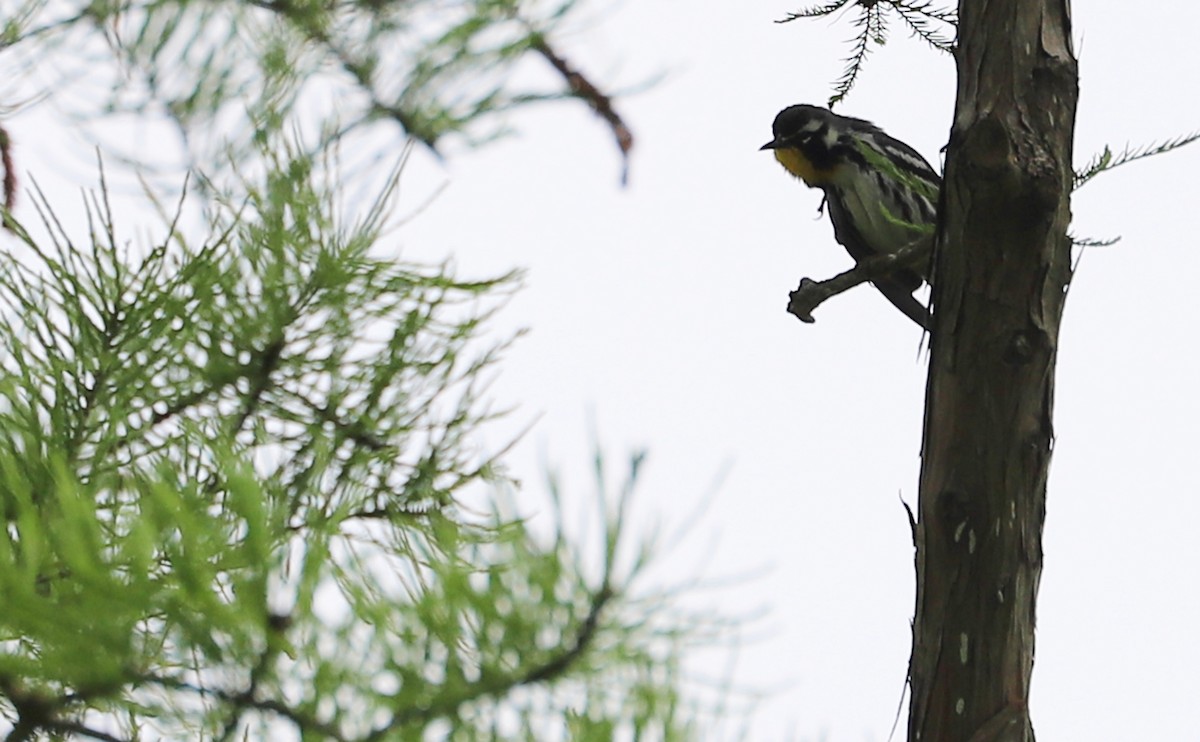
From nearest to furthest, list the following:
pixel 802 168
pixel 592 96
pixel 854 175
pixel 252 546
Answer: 1. pixel 252 546
2. pixel 592 96
3. pixel 854 175
4. pixel 802 168

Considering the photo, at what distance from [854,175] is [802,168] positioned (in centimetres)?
14

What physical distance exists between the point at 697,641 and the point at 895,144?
1686 mm

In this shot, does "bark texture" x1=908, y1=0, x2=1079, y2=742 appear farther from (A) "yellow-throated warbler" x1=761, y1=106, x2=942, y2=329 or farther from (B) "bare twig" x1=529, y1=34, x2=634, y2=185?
(A) "yellow-throated warbler" x1=761, y1=106, x2=942, y2=329

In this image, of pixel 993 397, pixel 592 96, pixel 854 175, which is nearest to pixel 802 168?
pixel 854 175

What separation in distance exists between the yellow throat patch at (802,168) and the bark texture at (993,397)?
51.2 inches

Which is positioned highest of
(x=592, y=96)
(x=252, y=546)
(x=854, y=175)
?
(x=854, y=175)

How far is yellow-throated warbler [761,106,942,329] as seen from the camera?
2293 millimetres

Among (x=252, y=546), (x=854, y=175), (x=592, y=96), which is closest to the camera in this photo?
(x=252, y=546)

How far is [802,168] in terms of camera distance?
2.48 metres

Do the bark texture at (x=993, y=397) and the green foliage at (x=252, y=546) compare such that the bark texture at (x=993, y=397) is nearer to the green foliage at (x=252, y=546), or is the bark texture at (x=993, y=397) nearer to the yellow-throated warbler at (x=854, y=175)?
the green foliage at (x=252, y=546)

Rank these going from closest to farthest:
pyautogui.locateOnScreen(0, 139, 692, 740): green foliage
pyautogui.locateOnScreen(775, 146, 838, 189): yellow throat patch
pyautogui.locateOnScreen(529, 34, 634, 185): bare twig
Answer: pyautogui.locateOnScreen(0, 139, 692, 740): green foliage
pyautogui.locateOnScreen(529, 34, 634, 185): bare twig
pyautogui.locateOnScreen(775, 146, 838, 189): yellow throat patch

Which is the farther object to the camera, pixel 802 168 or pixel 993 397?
pixel 802 168

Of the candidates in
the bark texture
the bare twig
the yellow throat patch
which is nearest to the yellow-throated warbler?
the yellow throat patch

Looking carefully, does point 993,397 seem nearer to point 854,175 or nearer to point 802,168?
point 854,175
